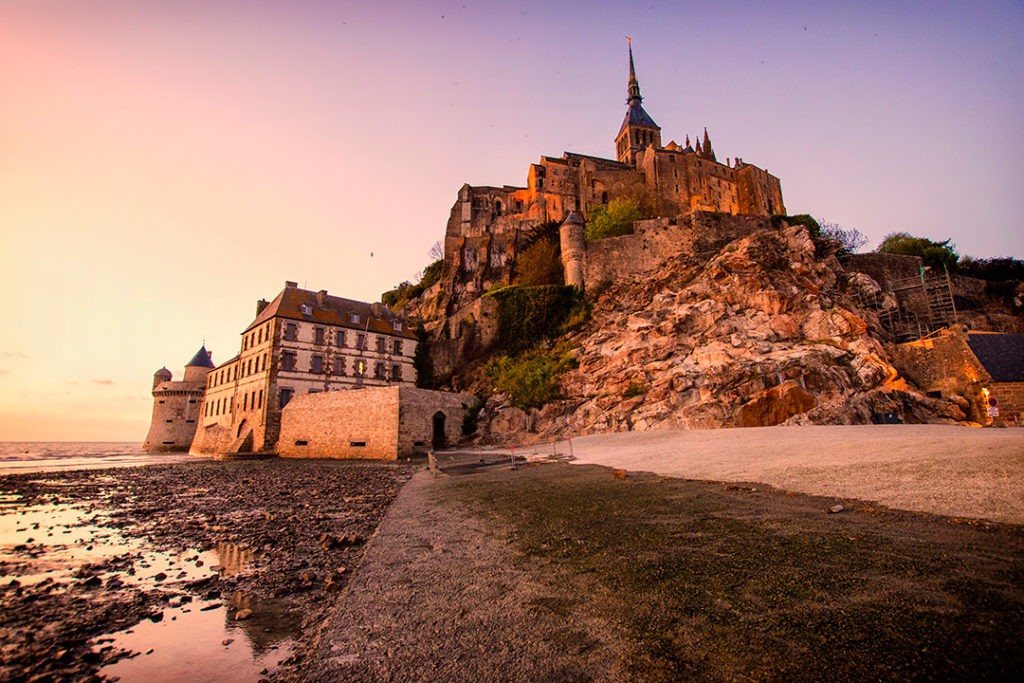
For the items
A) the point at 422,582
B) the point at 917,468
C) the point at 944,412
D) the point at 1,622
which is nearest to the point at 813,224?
the point at 944,412

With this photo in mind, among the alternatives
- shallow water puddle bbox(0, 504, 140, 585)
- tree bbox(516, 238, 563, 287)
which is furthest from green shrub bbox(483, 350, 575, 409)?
shallow water puddle bbox(0, 504, 140, 585)

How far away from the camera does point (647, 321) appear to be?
98.7ft

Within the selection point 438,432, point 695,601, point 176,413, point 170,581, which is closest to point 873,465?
point 695,601

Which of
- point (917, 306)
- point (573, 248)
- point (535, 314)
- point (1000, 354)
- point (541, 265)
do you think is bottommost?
point (1000, 354)

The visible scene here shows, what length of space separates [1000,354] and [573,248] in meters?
25.1

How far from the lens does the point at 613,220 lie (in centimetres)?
4384

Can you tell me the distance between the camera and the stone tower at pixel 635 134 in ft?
220

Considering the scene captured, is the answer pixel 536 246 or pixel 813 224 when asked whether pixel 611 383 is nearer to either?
pixel 536 246

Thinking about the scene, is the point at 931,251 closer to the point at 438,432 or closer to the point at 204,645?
the point at 438,432

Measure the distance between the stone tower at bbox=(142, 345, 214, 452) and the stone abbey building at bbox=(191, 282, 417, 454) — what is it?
6.93 metres

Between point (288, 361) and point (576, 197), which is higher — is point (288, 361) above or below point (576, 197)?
below

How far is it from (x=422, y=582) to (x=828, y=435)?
13.9 meters

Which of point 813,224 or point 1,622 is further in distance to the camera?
point 813,224

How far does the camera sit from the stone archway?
1173 inches
